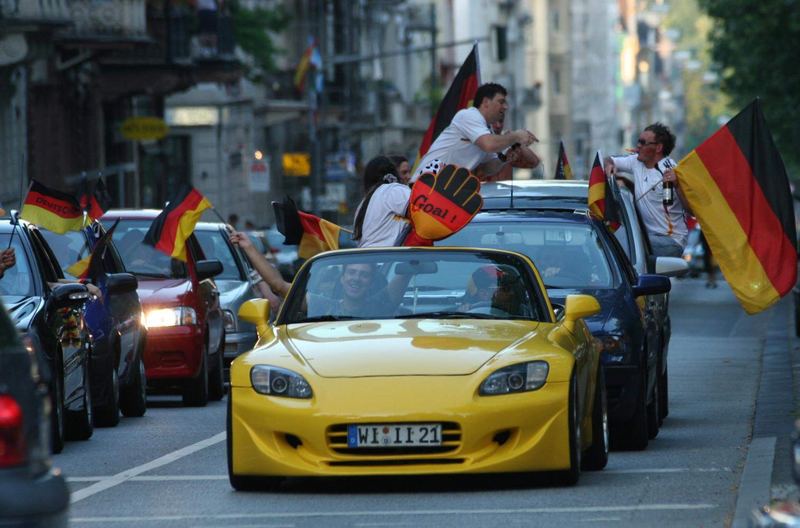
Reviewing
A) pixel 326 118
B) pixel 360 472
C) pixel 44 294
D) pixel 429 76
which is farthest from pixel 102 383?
pixel 429 76

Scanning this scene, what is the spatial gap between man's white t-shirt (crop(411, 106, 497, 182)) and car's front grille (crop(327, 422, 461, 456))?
5.38m

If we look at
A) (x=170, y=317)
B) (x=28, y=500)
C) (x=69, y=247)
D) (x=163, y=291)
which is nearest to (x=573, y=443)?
(x=28, y=500)

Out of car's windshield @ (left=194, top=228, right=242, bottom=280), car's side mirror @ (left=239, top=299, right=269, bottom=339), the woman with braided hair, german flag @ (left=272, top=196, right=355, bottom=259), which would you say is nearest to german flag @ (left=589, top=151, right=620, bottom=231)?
the woman with braided hair

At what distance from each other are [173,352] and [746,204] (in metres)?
5.17

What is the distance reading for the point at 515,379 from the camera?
1098 centimetres

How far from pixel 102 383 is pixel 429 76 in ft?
272

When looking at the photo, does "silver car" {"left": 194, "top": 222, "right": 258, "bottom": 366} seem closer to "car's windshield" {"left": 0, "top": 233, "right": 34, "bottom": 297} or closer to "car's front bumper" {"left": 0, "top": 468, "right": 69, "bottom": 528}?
"car's windshield" {"left": 0, "top": 233, "right": 34, "bottom": 297}

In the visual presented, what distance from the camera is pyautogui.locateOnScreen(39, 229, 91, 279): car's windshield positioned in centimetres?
1781

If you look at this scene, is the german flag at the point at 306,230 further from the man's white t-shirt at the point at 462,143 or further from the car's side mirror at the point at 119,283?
the car's side mirror at the point at 119,283

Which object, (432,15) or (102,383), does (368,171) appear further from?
(432,15)

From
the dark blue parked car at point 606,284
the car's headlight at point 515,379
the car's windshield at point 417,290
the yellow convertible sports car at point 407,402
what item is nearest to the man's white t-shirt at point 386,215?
the dark blue parked car at point 606,284

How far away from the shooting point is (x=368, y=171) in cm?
1523

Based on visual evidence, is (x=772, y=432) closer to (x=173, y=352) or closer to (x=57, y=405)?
(x=57, y=405)

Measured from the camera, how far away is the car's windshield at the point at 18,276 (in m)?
14.2
